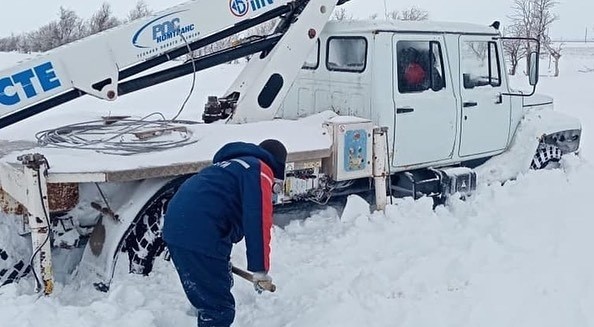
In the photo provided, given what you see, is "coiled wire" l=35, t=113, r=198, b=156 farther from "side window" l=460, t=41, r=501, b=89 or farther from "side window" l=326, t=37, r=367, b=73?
"side window" l=460, t=41, r=501, b=89

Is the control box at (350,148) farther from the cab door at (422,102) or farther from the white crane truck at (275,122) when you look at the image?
the cab door at (422,102)

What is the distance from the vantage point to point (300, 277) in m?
5.54

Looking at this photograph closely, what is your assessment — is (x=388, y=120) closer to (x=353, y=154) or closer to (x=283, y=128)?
(x=353, y=154)

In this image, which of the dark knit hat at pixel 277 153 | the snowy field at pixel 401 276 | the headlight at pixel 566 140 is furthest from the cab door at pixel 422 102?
the dark knit hat at pixel 277 153

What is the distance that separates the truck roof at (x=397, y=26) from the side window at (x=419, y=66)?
15 cm

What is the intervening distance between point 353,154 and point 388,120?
73 centimetres

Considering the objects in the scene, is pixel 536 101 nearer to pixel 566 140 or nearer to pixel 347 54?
pixel 566 140

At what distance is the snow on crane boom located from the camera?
5586mm

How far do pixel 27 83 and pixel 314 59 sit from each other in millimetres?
3176

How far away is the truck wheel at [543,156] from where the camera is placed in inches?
330

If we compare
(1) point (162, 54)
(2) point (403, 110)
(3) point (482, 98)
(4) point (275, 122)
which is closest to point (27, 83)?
(1) point (162, 54)

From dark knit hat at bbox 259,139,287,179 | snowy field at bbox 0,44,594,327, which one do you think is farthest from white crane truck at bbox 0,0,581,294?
dark knit hat at bbox 259,139,287,179

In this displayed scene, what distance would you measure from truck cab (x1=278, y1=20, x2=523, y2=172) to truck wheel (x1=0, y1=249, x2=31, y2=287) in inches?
135

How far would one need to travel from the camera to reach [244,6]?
6.48 m
